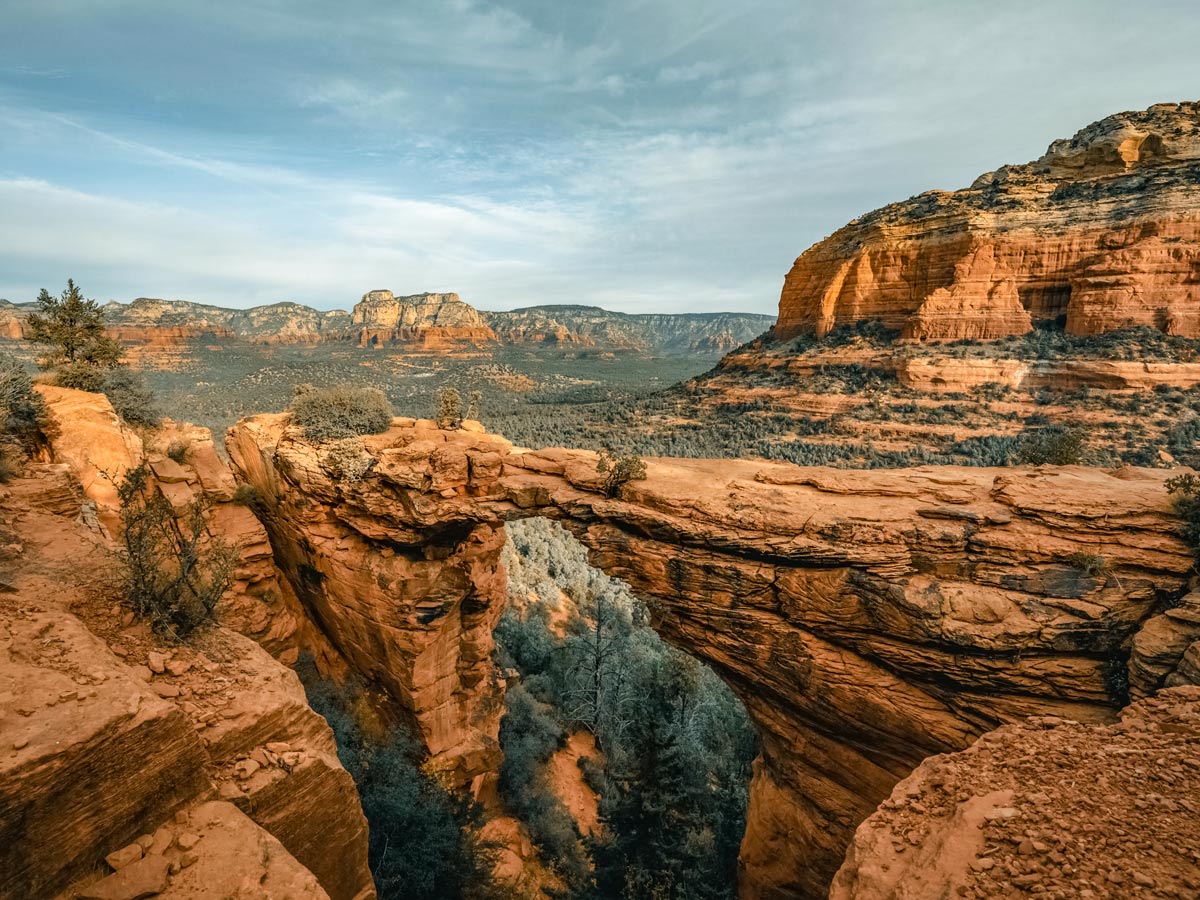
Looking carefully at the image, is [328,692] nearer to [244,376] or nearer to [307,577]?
[307,577]

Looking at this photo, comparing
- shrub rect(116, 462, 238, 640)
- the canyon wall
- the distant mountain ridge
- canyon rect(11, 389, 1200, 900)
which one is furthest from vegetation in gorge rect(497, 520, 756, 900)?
the distant mountain ridge

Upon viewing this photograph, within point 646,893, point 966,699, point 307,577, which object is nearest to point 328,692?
point 307,577

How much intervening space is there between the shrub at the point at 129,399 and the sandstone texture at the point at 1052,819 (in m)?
16.9

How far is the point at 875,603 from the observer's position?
743 cm

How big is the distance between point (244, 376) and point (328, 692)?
72.0 meters

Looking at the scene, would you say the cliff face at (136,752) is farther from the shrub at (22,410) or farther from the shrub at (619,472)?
the shrub at (619,472)

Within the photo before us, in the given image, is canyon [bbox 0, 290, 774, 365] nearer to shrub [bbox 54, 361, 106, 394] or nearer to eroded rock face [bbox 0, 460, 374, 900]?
shrub [bbox 54, 361, 106, 394]

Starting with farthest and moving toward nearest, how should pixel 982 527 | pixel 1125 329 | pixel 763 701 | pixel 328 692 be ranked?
pixel 1125 329, pixel 328 692, pixel 763 701, pixel 982 527

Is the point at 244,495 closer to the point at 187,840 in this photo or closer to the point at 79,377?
the point at 79,377

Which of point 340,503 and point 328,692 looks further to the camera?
point 328,692

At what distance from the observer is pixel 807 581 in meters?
7.89

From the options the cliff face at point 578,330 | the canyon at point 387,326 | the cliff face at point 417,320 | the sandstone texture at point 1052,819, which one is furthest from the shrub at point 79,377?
the cliff face at point 578,330

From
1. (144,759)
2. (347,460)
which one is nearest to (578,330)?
(347,460)

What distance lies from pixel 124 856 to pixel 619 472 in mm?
7561
